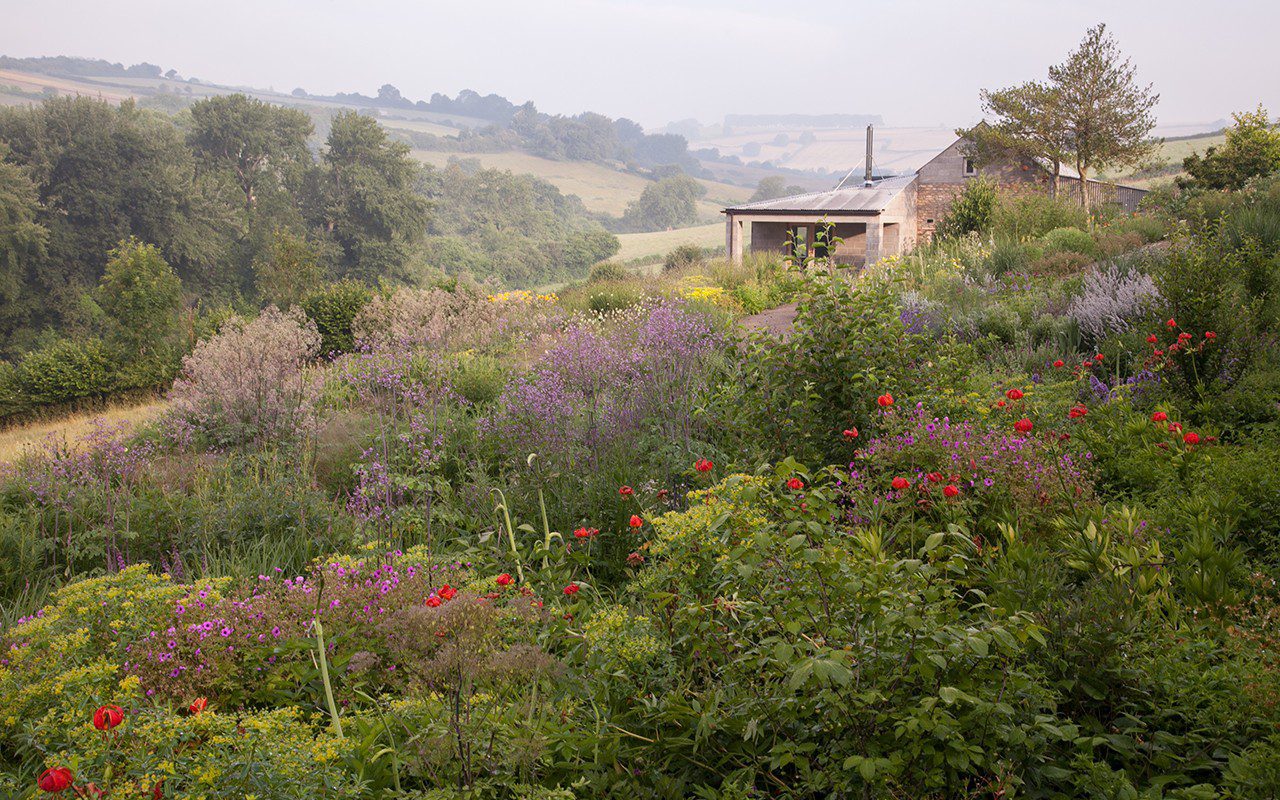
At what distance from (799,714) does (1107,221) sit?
17039 mm

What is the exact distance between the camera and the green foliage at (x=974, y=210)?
663 inches

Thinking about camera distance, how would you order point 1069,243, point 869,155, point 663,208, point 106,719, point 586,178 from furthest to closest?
point 586,178
point 663,208
point 869,155
point 1069,243
point 106,719

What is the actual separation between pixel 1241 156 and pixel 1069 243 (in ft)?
35.6

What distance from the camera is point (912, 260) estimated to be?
13.6m

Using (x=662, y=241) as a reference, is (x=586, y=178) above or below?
above

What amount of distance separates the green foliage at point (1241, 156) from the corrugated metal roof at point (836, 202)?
7.50 m

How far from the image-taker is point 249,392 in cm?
638

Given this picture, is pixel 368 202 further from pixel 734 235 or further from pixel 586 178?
pixel 586 178

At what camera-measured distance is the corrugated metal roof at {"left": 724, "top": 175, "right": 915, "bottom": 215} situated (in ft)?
73.4

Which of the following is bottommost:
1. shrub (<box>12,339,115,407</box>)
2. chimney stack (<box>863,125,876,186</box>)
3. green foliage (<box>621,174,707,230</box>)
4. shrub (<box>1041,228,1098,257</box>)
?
shrub (<box>12,339,115,407</box>)

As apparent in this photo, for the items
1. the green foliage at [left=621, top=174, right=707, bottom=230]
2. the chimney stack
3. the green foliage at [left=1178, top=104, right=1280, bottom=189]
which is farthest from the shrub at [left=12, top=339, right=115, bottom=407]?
the green foliage at [left=621, top=174, right=707, bottom=230]

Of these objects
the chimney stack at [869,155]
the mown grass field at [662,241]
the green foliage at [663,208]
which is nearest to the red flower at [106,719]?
the chimney stack at [869,155]

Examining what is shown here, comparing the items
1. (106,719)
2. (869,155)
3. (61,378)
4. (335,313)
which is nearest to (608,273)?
(335,313)

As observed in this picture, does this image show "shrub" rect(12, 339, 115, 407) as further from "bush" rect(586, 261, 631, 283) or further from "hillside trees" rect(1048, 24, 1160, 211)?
"hillside trees" rect(1048, 24, 1160, 211)
